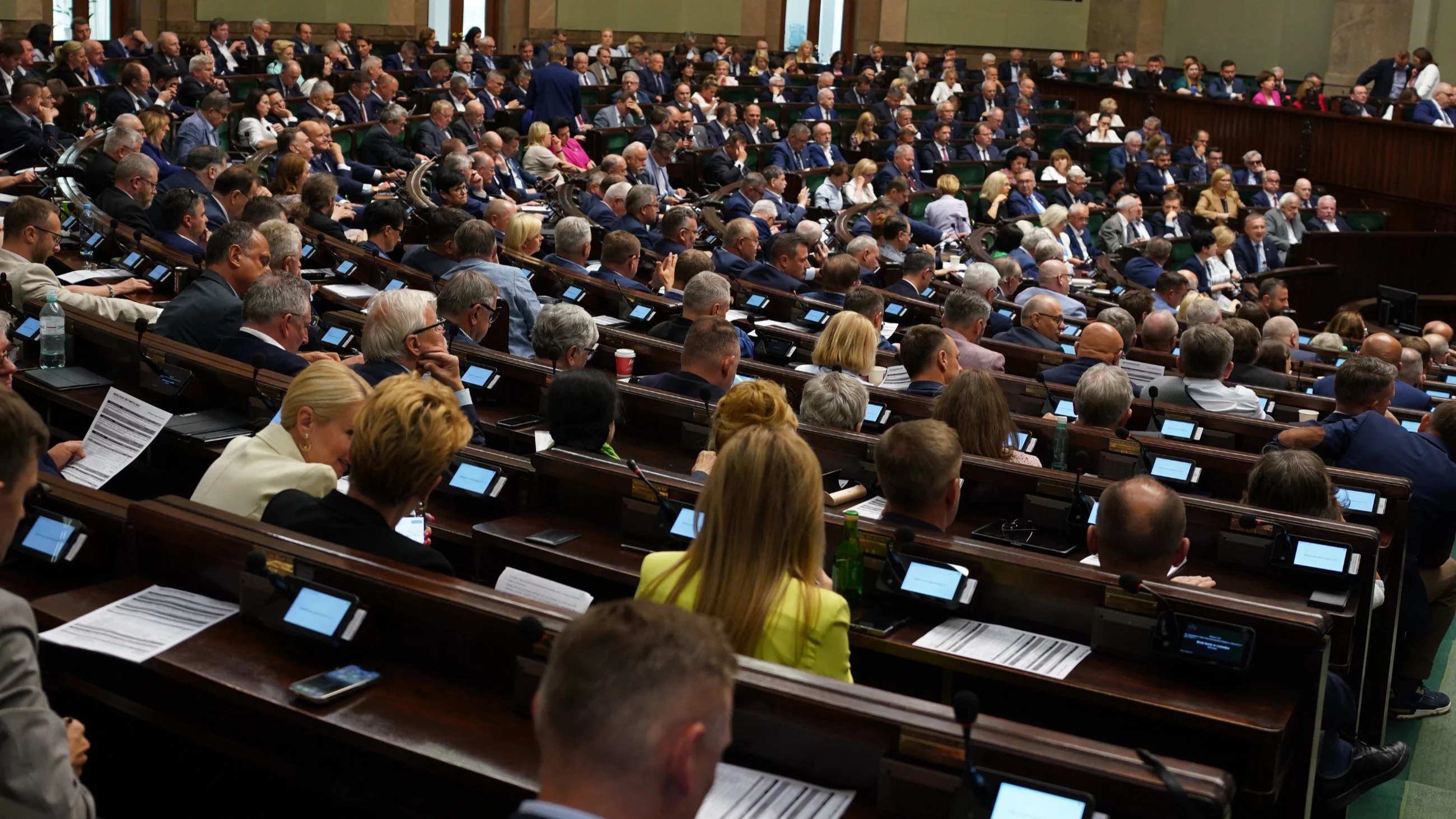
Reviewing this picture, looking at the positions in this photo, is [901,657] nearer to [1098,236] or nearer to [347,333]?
[347,333]

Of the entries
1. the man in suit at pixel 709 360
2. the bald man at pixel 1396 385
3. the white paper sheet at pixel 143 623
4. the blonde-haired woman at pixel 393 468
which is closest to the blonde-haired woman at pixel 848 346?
the man in suit at pixel 709 360

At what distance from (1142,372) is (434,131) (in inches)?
280

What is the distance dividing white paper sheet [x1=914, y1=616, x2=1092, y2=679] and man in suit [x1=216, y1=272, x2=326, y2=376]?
8.12 ft

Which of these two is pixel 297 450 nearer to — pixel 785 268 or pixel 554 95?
pixel 785 268

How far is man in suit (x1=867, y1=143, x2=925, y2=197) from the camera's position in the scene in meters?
13.4

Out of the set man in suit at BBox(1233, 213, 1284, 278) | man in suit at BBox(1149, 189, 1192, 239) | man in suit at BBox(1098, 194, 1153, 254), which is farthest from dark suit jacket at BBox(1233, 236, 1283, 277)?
man in suit at BBox(1098, 194, 1153, 254)

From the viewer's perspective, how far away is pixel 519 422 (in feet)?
16.0

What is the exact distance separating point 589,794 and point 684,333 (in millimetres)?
5000

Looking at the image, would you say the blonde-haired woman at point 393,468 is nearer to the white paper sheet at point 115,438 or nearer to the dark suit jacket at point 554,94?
the white paper sheet at point 115,438

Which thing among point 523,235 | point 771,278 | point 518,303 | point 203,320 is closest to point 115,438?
point 203,320

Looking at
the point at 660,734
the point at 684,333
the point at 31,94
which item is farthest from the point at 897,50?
the point at 660,734

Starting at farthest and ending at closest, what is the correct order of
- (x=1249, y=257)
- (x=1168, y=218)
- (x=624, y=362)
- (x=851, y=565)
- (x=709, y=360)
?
1. (x=1168, y=218)
2. (x=1249, y=257)
3. (x=624, y=362)
4. (x=709, y=360)
5. (x=851, y=565)

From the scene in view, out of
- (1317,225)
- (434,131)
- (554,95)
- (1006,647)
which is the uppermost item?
(554,95)

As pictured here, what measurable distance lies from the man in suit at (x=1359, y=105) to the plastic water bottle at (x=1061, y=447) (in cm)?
1376
